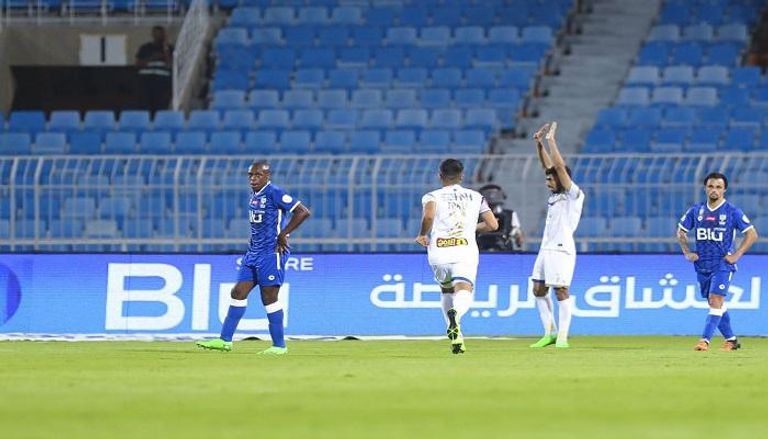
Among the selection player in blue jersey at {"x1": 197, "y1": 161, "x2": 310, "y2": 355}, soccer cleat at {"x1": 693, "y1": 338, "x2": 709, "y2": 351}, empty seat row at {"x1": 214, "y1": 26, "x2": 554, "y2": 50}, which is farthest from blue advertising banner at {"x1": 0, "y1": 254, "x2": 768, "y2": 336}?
empty seat row at {"x1": 214, "y1": 26, "x2": 554, "y2": 50}

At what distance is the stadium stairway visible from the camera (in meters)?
31.2

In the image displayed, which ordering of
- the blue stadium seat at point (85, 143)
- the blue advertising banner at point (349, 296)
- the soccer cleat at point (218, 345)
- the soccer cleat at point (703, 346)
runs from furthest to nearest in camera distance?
the blue stadium seat at point (85, 143) < the blue advertising banner at point (349, 296) < the soccer cleat at point (703, 346) < the soccer cleat at point (218, 345)

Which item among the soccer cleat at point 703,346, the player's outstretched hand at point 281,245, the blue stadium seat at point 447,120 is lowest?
the soccer cleat at point 703,346

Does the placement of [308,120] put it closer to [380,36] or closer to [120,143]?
[120,143]

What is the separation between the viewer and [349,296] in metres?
22.1

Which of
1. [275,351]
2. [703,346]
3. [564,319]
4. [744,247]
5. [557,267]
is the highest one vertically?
[744,247]

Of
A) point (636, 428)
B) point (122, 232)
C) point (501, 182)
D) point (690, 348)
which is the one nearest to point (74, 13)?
point (122, 232)

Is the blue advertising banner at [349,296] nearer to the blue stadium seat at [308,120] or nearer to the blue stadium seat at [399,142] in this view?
the blue stadium seat at [399,142]

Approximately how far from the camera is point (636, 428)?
29.1ft

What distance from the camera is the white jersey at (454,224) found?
55.1 ft

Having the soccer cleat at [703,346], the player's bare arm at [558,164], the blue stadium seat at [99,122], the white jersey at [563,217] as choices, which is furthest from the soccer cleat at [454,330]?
the blue stadium seat at [99,122]

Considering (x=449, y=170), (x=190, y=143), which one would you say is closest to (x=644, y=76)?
(x=190, y=143)

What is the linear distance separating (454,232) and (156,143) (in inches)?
544

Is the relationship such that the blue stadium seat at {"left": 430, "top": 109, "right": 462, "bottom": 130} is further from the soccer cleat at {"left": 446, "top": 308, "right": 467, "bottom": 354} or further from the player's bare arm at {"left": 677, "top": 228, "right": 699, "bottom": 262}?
the soccer cleat at {"left": 446, "top": 308, "right": 467, "bottom": 354}
